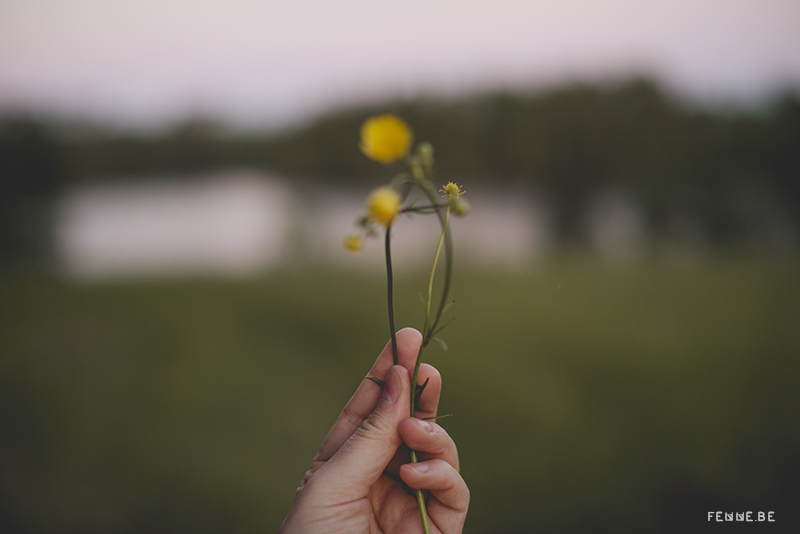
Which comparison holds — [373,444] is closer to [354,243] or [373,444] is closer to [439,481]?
[439,481]

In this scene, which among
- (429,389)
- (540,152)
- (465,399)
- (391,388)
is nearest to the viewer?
(391,388)

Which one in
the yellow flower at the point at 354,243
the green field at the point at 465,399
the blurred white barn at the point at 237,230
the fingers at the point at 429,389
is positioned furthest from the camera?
the blurred white barn at the point at 237,230

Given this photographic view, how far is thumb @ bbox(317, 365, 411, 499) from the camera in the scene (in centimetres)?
87

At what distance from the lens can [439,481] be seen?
0.92 metres

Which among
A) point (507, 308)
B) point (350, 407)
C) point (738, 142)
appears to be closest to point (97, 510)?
point (350, 407)

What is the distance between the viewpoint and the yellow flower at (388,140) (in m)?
0.48

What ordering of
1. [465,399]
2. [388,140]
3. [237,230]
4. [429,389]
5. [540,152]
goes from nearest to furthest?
[388,140] < [429,389] < [465,399] < [540,152] < [237,230]

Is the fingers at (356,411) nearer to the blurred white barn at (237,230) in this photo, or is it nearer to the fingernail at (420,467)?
the fingernail at (420,467)

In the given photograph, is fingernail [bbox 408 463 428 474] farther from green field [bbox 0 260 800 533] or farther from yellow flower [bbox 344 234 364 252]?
green field [bbox 0 260 800 533]

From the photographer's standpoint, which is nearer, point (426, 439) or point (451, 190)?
point (451, 190)

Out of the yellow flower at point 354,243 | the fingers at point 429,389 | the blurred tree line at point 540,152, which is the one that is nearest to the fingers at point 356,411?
the fingers at point 429,389

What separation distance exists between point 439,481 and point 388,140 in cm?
71

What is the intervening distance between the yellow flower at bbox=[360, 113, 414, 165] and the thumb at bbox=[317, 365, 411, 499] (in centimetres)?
47

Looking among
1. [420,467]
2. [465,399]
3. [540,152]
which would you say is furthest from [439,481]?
[540,152]
